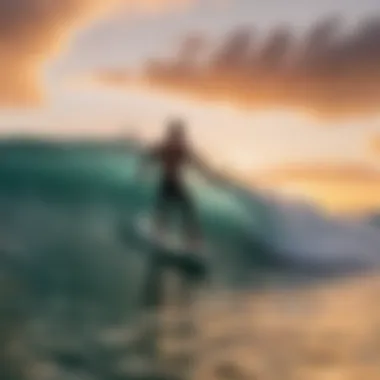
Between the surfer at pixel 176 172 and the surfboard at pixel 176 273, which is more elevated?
the surfer at pixel 176 172

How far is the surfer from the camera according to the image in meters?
1.16

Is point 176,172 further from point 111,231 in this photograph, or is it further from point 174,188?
point 111,231

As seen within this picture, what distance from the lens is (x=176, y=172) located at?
3.86 ft

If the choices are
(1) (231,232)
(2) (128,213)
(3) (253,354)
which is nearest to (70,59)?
(2) (128,213)

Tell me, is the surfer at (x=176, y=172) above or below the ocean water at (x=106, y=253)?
above

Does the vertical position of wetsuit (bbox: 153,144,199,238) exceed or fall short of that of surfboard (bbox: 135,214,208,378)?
it exceeds it

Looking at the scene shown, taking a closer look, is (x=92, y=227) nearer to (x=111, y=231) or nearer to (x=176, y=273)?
(x=111, y=231)

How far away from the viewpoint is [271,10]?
1219 mm

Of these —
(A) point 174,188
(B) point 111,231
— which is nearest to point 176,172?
(A) point 174,188

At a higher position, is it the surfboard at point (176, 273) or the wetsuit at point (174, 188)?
the wetsuit at point (174, 188)

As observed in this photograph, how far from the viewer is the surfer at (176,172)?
116cm

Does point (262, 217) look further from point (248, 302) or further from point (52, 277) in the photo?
point (52, 277)

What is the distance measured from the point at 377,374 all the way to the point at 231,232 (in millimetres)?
282

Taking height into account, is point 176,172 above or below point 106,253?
above
